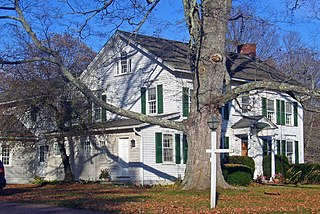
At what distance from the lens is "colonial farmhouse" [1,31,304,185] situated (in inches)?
1101

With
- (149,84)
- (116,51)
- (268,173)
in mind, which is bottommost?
(268,173)

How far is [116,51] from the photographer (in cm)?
3189

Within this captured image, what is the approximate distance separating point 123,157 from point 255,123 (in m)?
8.01

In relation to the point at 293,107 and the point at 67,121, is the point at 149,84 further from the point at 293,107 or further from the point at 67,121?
the point at 293,107

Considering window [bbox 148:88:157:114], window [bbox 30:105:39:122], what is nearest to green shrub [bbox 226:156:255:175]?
window [bbox 148:88:157:114]

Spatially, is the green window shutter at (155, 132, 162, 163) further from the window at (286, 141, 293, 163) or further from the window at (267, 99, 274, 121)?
the window at (286, 141, 293, 163)

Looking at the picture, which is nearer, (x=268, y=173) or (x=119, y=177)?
(x=119, y=177)

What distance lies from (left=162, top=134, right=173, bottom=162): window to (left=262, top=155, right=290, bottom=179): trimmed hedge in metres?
6.83

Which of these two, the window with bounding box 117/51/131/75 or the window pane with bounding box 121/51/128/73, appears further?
the window pane with bounding box 121/51/128/73

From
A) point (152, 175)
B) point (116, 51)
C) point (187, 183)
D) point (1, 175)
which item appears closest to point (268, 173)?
point (152, 175)

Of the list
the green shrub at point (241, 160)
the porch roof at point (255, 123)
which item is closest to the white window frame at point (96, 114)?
the green shrub at point (241, 160)

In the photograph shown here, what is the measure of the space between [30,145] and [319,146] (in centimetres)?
2859

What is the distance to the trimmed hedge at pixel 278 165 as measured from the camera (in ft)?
105

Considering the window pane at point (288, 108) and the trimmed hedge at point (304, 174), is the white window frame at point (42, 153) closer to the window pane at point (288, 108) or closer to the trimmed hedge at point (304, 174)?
the trimmed hedge at point (304, 174)
